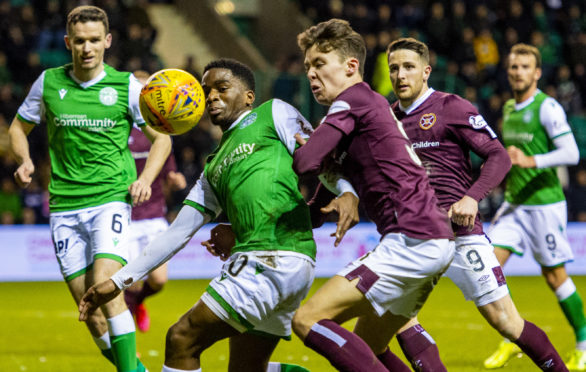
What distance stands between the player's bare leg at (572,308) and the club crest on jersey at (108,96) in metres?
3.98

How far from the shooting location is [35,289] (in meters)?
14.3

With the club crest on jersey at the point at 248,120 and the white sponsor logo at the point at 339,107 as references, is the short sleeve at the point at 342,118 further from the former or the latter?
the club crest on jersey at the point at 248,120

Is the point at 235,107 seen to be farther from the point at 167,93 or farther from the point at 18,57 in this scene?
the point at 18,57

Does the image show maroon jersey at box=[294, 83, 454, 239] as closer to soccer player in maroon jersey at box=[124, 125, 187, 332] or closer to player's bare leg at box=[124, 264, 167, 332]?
soccer player in maroon jersey at box=[124, 125, 187, 332]

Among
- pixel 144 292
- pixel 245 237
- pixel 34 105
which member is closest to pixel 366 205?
pixel 245 237

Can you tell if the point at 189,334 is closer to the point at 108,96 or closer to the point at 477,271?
the point at 477,271

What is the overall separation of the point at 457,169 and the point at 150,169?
6.90 ft

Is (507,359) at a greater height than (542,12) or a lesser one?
lesser

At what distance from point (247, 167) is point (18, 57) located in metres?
13.7

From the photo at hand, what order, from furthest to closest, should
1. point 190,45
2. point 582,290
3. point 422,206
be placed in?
point 190,45 < point 582,290 < point 422,206

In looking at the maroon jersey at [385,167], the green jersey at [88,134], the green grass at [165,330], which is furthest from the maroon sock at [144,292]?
the maroon jersey at [385,167]

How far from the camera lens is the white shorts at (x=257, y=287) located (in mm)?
4410

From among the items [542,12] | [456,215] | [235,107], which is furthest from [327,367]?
[542,12]

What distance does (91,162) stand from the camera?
6.38 metres
